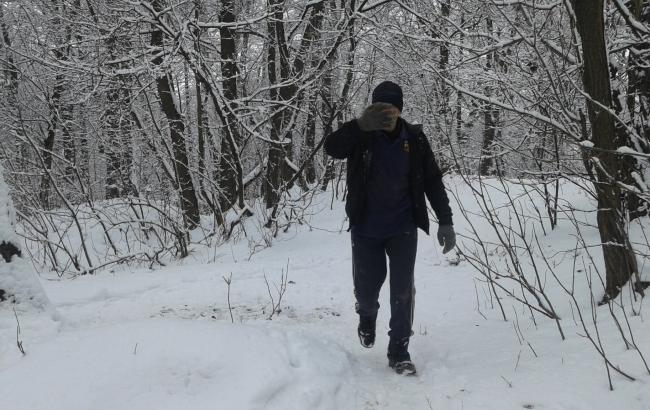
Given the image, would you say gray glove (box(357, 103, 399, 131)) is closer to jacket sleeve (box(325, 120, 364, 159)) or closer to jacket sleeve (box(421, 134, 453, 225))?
jacket sleeve (box(325, 120, 364, 159))

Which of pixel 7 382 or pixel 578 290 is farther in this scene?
pixel 578 290

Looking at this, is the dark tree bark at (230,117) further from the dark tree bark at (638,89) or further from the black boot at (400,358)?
the dark tree bark at (638,89)

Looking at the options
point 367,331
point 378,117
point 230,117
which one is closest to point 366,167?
point 378,117

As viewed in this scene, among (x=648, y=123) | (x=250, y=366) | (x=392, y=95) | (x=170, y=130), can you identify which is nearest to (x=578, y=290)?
(x=648, y=123)

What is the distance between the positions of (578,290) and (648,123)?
4.70 feet

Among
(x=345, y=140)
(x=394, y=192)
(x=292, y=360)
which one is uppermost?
(x=345, y=140)

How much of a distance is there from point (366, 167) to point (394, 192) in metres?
0.24

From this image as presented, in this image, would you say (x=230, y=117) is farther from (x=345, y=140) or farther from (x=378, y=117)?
(x=378, y=117)

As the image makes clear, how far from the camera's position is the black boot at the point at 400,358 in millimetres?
3070

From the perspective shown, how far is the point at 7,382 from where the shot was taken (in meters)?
2.16

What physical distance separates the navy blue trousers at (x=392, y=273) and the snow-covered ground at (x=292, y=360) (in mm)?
335

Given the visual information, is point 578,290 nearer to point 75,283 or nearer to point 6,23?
point 75,283

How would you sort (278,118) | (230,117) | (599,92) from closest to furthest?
(599,92)
(230,117)
(278,118)

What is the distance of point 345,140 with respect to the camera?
10.2 feet
